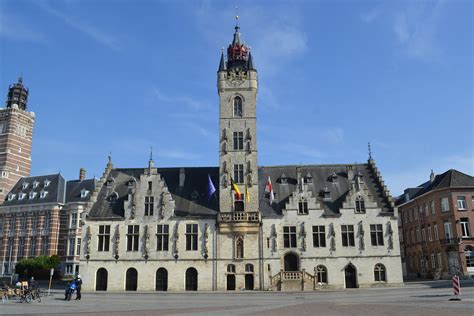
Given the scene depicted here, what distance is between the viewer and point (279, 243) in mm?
43500

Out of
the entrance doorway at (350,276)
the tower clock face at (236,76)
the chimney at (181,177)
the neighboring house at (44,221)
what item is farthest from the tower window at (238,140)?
the neighboring house at (44,221)

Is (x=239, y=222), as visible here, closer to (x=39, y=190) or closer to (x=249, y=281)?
(x=249, y=281)

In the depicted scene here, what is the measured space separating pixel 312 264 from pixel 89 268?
23003 mm

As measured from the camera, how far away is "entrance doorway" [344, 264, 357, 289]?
42.9 metres

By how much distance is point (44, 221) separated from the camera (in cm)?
6844

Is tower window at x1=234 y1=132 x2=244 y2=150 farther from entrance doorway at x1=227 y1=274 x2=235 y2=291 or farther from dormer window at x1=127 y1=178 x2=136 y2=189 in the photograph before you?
entrance doorway at x1=227 y1=274 x2=235 y2=291

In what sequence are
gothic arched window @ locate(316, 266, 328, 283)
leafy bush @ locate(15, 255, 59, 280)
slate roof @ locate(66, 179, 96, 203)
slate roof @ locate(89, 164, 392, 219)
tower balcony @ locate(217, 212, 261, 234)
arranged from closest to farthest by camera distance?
gothic arched window @ locate(316, 266, 328, 283), tower balcony @ locate(217, 212, 261, 234), slate roof @ locate(89, 164, 392, 219), leafy bush @ locate(15, 255, 59, 280), slate roof @ locate(66, 179, 96, 203)

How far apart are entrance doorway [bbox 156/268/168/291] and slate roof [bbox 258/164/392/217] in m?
11.9

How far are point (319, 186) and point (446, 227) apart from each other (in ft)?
58.1

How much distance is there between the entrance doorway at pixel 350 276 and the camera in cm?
4288

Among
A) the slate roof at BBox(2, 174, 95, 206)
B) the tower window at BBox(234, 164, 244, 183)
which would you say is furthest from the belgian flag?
the slate roof at BBox(2, 174, 95, 206)

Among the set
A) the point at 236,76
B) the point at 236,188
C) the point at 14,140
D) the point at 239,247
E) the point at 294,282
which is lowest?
the point at 294,282

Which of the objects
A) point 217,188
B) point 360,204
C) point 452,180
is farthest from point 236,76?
point 452,180

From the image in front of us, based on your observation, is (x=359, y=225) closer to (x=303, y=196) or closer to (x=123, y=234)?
(x=303, y=196)
